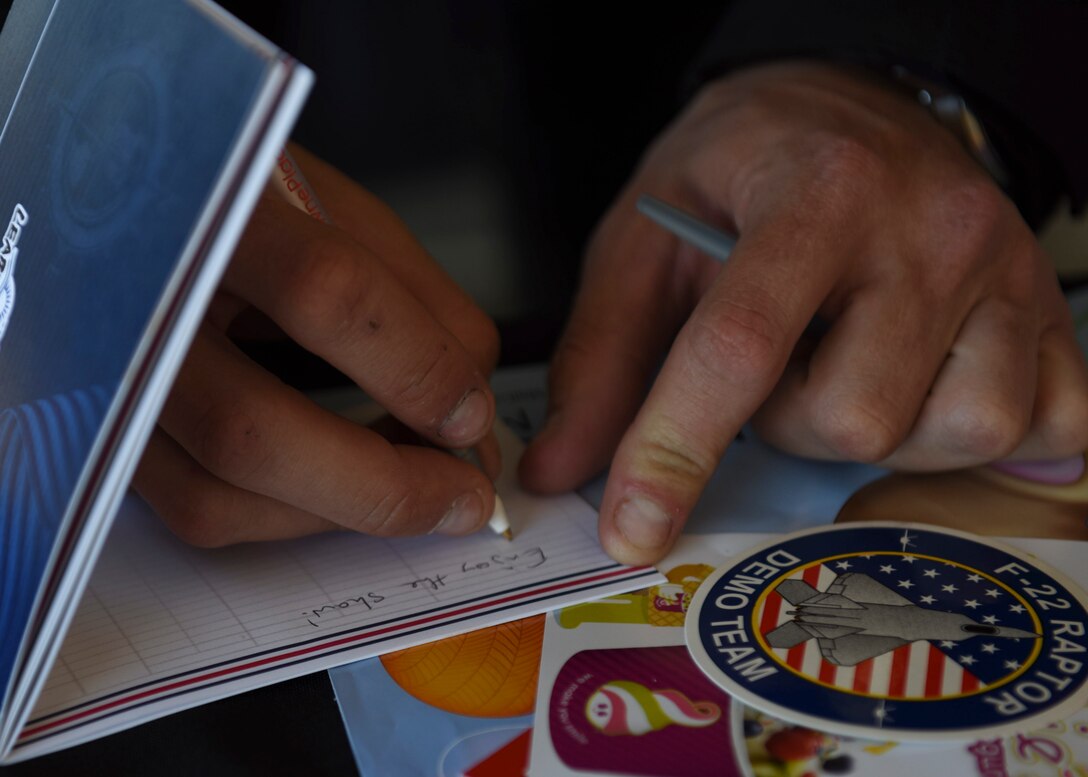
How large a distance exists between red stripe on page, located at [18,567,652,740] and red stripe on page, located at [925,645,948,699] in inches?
6.5

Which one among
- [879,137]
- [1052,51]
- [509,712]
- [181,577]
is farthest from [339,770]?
[1052,51]

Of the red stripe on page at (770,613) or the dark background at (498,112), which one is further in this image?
the dark background at (498,112)

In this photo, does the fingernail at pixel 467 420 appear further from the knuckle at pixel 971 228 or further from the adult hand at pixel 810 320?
the knuckle at pixel 971 228

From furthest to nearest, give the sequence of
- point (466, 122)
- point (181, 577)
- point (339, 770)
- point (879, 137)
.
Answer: point (466, 122) < point (879, 137) < point (181, 577) < point (339, 770)

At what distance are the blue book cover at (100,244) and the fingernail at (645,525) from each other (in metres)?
0.29

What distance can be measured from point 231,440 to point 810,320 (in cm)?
38

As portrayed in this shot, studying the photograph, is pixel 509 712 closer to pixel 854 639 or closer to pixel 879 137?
pixel 854 639

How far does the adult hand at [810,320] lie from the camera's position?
59 cm

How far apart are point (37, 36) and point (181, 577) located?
0.30 m

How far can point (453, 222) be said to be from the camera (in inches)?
46.1

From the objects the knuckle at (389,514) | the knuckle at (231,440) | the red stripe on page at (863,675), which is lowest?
the knuckle at (389,514)

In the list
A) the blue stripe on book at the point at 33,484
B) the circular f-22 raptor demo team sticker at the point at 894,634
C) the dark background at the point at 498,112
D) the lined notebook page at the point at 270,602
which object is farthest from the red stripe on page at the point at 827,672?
the dark background at the point at 498,112

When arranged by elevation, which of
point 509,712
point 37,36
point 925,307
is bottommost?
point 509,712

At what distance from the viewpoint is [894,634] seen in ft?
1.60
